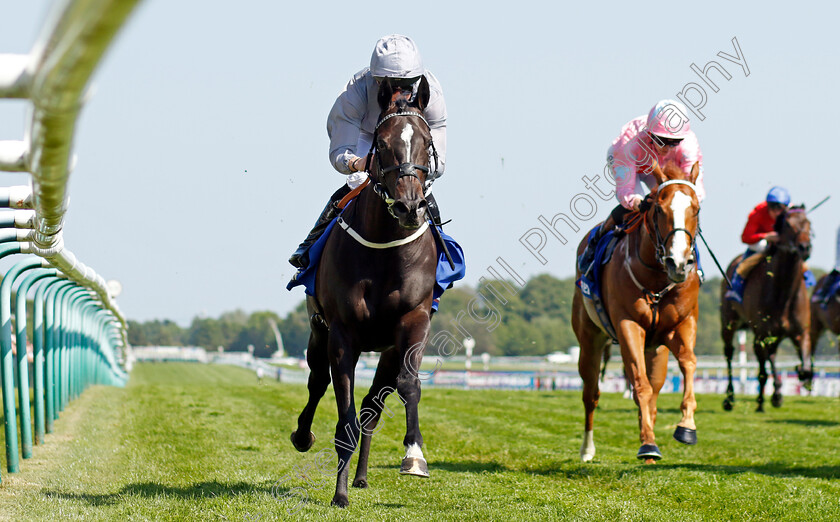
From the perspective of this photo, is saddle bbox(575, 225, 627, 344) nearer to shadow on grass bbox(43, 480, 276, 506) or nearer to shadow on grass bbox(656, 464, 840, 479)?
shadow on grass bbox(656, 464, 840, 479)

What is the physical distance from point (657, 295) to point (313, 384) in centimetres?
275

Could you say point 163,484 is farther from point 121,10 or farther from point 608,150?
point 121,10

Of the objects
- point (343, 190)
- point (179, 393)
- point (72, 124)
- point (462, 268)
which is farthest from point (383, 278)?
point (179, 393)

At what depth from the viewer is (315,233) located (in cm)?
662

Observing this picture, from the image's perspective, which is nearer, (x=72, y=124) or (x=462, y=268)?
(x=72, y=124)

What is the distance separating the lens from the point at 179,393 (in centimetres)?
1678

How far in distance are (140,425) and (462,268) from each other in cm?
560

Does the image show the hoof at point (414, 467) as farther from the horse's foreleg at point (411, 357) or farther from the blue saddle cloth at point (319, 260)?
the blue saddle cloth at point (319, 260)

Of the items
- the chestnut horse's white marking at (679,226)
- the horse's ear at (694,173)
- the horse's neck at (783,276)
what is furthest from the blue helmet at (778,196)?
the chestnut horse's white marking at (679,226)

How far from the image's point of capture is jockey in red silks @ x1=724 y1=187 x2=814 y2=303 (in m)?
13.4

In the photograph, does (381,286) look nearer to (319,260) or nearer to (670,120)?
(319,260)

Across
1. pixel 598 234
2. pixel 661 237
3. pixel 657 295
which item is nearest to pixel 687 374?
pixel 657 295

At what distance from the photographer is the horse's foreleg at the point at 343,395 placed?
5754mm

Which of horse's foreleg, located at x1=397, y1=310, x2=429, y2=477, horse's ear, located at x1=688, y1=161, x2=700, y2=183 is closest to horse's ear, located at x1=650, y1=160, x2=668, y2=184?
horse's ear, located at x1=688, y1=161, x2=700, y2=183
